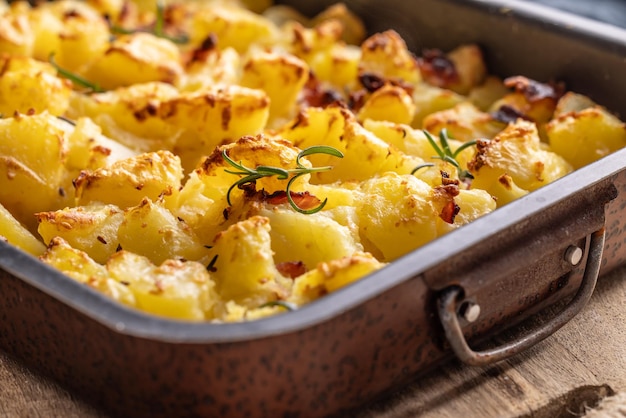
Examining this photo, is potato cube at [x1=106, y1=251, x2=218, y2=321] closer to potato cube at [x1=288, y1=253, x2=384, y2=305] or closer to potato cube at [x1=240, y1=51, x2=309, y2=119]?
potato cube at [x1=288, y1=253, x2=384, y2=305]

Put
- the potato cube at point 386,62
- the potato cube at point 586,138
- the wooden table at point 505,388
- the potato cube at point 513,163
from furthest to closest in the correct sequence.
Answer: the potato cube at point 386,62, the potato cube at point 586,138, the potato cube at point 513,163, the wooden table at point 505,388

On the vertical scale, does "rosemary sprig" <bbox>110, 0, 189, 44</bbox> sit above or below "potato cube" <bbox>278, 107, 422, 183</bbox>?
below

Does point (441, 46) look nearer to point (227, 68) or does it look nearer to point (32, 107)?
point (227, 68)

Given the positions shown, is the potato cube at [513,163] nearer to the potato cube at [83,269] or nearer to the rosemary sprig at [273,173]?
the rosemary sprig at [273,173]

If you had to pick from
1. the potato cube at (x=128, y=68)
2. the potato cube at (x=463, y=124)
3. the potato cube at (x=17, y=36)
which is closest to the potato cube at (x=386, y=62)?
the potato cube at (x=463, y=124)

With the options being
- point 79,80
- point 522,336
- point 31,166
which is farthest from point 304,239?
point 79,80

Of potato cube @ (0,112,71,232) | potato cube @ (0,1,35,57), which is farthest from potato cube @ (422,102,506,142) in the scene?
potato cube @ (0,1,35,57)

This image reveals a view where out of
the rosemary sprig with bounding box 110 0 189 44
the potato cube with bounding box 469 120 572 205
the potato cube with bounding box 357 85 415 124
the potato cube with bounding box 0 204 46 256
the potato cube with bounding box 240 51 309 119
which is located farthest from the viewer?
the rosemary sprig with bounding box 110 0 189 44
